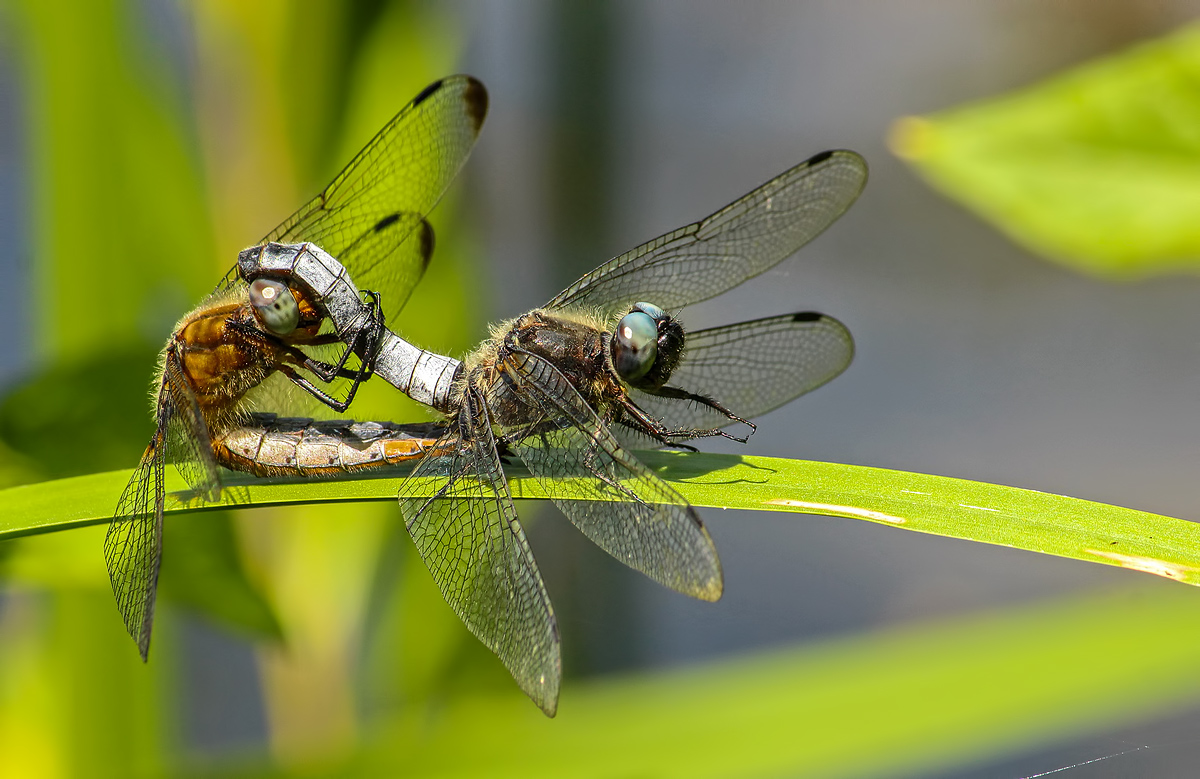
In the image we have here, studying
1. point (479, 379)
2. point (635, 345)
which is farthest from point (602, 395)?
point (479, 379)

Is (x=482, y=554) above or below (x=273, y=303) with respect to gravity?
below

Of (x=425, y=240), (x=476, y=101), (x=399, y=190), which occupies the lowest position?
(x=425, y=240)

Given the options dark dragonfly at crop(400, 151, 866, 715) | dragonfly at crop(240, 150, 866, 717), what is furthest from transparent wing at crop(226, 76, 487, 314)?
dark dragonfly at crop(400, 151, 866, 715)

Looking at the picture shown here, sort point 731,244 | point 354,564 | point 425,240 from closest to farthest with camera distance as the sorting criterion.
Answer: point 731,244 < point 425,240 < point 354,564

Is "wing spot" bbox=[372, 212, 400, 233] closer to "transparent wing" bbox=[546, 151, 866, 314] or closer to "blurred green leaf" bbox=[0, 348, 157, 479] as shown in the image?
"transparent wing" bbox=[546, 151, 866, 314]

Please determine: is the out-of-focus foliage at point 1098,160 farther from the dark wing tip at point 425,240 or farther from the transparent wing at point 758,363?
the dark wing tip at point 425,240

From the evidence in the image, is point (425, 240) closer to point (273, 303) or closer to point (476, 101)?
point (476, 101)

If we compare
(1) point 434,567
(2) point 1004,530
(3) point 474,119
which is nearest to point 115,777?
(1) point 434,567
